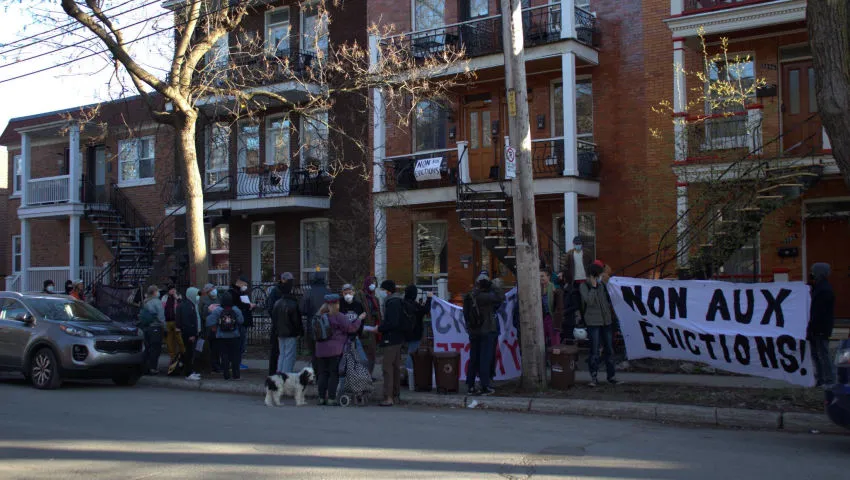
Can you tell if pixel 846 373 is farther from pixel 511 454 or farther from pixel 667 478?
pixel 511 454

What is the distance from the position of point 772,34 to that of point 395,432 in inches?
528

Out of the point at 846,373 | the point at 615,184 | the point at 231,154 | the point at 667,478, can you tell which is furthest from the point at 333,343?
the point at 231,154

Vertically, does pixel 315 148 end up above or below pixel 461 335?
above

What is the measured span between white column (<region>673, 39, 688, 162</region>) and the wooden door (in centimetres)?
361

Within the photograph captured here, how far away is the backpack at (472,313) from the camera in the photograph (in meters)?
12.3

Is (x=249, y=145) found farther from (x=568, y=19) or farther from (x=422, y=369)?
(x=422, y=369)

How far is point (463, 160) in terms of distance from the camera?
20.7 metres

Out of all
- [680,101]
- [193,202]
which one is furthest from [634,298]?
[193,202]

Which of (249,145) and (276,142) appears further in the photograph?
(249,145)

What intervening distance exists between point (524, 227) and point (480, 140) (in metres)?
9.76

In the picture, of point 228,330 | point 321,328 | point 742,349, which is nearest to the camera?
point 742,349

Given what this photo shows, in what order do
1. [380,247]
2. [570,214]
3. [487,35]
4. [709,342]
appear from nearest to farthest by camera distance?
[709,342] < [570,214] < [487,35] < [380,247]

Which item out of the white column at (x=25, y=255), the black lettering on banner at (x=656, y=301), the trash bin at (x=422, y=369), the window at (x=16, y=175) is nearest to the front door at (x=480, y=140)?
the trash bin at (x=422, y=369)

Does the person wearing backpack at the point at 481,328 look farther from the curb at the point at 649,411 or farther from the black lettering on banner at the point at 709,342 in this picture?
the black lettering on banner at the point at 709,342
